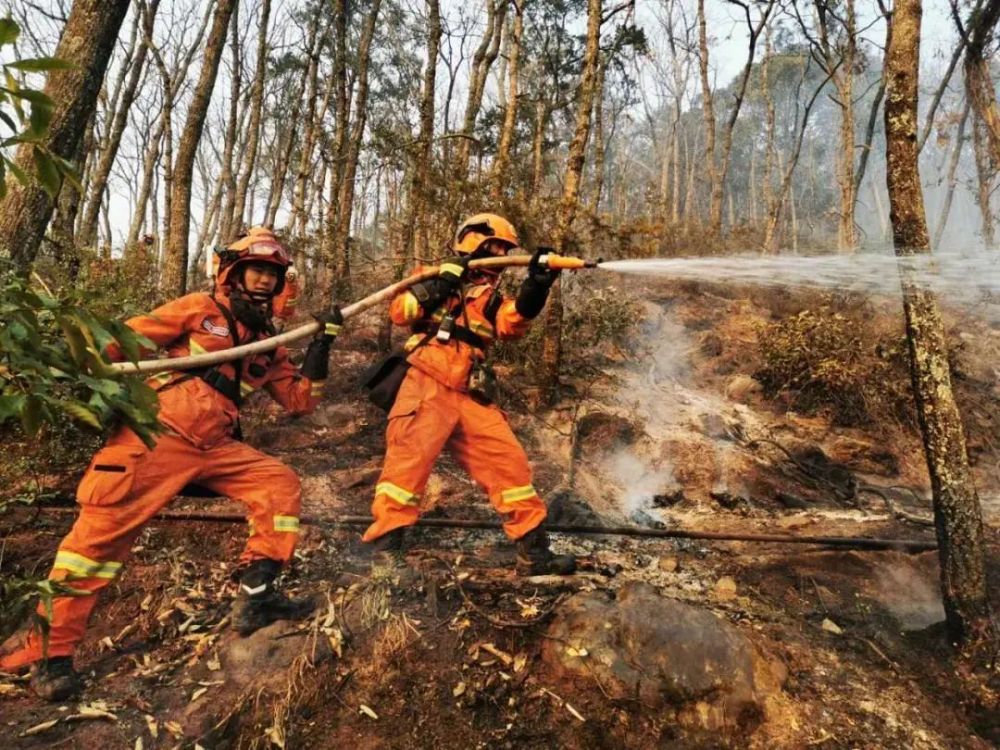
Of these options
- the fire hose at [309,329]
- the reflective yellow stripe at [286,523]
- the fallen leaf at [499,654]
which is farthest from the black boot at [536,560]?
the fire hose at [309,329]

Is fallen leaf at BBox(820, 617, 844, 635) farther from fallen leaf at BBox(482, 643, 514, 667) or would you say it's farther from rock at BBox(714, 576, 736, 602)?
fallen leaf at BBox(482, 643, 514, 667)

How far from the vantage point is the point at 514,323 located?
401 cm

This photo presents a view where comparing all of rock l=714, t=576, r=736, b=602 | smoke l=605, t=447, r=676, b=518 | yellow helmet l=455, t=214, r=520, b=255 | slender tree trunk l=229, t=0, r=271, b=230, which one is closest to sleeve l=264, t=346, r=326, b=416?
yellow helmet l=455, t=214, r=520, b=255

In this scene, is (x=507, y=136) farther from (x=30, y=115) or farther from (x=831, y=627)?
(x=30, y=115)

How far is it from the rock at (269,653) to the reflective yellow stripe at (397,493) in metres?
0.86

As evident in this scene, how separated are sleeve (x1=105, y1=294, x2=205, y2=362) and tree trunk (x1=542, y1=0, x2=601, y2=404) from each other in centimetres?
455

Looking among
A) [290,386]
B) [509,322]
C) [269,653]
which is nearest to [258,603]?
[269,653]

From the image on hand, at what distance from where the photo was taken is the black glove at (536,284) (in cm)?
374

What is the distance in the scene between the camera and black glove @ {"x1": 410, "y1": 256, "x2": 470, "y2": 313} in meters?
3.94

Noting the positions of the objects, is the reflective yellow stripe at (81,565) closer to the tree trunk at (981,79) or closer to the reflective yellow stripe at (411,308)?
the reflective yellow stripe at (411,308)

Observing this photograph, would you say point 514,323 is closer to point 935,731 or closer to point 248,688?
point 248,688

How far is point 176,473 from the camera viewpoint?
3.13 meters

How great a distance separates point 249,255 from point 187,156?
14.7ft

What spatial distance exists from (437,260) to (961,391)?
7.48m
